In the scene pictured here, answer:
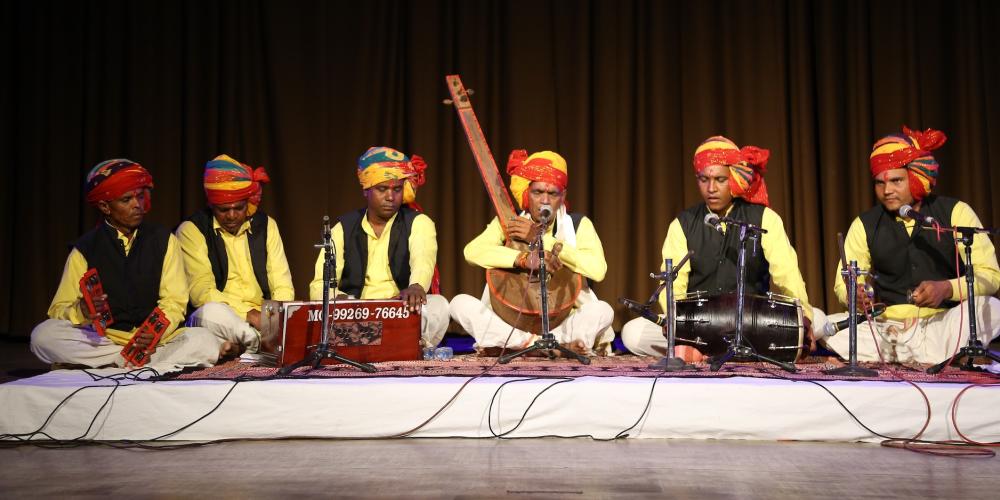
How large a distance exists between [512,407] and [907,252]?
2544 mm

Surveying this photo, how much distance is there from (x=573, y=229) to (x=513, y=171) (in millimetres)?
509

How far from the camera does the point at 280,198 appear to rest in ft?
23.4

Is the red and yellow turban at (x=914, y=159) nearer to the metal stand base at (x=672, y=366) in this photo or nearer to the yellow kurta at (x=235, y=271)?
the metal stand base at (x=672, y=366)

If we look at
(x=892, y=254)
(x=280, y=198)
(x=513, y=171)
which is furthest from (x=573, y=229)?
(x=280, y=198)

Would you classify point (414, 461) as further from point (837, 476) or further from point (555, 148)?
point (555, 148)

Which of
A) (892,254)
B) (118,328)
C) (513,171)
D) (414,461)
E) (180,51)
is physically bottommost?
(414,461)

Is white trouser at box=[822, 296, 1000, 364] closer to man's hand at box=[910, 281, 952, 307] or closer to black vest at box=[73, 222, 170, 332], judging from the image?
man's hand at box=[910, 281, 952, 307]

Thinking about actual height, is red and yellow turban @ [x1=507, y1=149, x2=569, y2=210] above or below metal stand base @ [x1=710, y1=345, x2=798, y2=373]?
above

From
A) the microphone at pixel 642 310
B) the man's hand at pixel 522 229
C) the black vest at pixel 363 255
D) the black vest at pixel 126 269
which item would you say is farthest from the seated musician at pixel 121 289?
the microphone at pixel 642 310

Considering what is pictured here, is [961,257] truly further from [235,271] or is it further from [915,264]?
[235,271]

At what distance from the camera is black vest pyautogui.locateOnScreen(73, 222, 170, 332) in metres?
4.49

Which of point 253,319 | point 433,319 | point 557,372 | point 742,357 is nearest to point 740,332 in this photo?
point 742,357

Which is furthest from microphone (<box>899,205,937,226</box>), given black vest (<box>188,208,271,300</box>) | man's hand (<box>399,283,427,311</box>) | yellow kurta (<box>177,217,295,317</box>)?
black vest (<box>188,208,271,300</box>)

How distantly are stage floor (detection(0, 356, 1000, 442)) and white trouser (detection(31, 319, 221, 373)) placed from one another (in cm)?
73
